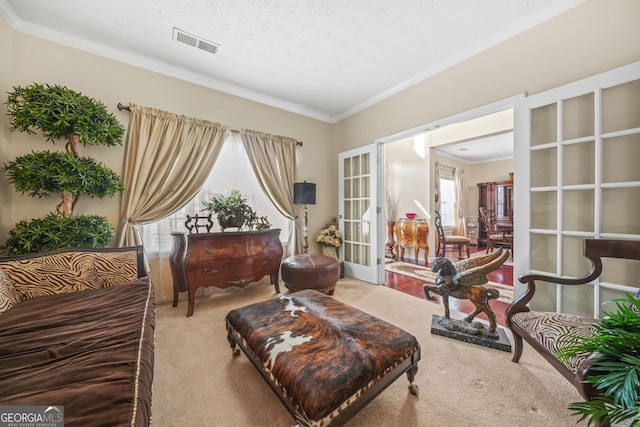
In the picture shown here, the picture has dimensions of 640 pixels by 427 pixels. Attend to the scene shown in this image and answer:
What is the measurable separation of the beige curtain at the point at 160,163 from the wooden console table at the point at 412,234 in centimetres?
398

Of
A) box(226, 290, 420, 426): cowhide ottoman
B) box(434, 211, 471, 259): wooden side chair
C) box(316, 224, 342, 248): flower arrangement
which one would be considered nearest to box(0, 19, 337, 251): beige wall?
box(316, 224, 342, 248): flower arrangement

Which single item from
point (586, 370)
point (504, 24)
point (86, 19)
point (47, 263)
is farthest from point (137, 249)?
point (504, 24)

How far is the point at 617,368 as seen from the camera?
2.02 feet

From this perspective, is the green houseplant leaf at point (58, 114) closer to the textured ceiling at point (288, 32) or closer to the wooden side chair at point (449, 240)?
the textured ceiling at point (288, 32)

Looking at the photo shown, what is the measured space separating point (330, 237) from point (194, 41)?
3075 millimetres

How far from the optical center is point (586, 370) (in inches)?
34.7

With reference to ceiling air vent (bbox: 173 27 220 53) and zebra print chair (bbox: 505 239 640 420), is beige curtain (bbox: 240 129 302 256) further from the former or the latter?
zebra print chair (bbox: 505 239 640 420)

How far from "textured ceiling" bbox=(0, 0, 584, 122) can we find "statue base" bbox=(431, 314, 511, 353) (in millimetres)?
2750

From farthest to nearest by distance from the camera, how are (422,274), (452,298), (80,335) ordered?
(422,274), (452,298), (80,335)

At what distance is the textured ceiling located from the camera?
1.96 meters

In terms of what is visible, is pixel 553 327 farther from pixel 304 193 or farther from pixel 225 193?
pixel 225 193

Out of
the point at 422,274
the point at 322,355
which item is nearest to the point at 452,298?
the point at 422,274

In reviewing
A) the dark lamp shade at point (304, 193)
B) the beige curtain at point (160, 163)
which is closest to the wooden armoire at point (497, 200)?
the dark lamp shade at point (304, 193)

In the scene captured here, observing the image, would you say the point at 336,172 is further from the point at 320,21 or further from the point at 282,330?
the point at 282,330
